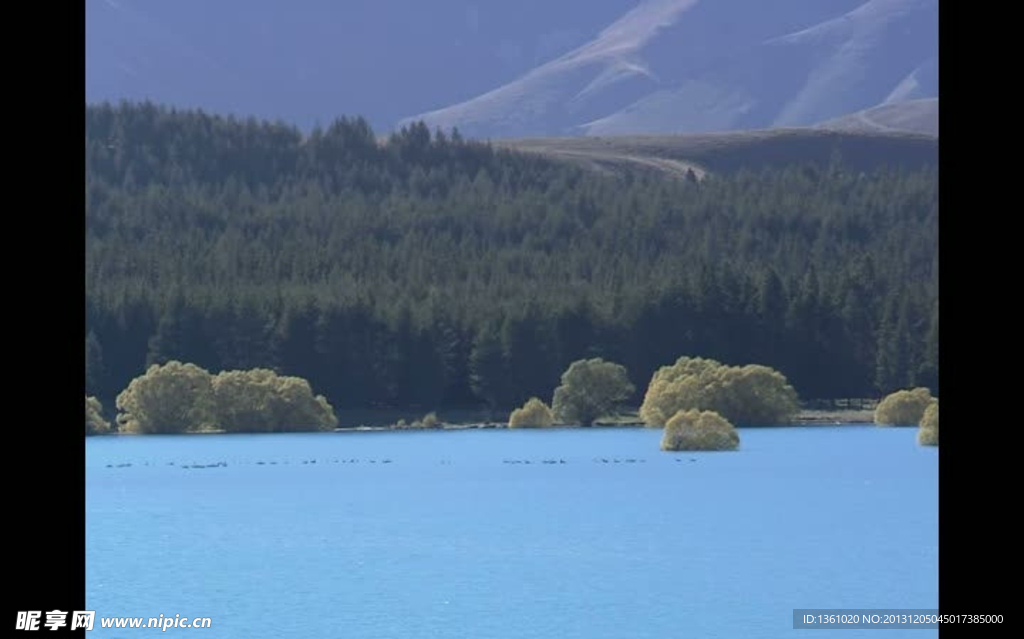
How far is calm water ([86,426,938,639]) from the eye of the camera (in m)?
39.0

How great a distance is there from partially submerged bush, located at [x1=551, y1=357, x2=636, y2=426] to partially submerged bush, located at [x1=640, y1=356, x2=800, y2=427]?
15.5 ft

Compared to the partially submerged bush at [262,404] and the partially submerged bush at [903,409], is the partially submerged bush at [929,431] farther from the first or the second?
the partially submerged bush at [262,404]

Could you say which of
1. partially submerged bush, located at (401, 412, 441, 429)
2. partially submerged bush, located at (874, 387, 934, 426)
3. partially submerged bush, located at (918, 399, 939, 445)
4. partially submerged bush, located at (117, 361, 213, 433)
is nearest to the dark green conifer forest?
partially submerged bush, located at (401, 412, 441, 429)

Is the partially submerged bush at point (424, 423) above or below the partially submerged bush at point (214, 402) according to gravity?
below

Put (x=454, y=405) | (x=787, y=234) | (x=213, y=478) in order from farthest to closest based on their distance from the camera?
1. (x=787, y=234)
2. (x=454, y=405)
3. (x=213, y=478)

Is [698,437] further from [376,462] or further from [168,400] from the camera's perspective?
[168,400]

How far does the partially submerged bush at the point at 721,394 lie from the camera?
4390 inches

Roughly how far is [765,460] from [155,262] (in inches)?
3214

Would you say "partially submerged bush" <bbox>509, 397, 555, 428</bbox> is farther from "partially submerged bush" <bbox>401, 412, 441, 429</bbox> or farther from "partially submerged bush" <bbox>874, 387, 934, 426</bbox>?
"partially submerged bush" <bbox>874, 387, 934, 426</bbox>

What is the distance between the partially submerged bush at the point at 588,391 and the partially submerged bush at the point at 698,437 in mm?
24907

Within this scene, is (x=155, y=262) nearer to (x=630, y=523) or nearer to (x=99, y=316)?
(x=99, y=316)

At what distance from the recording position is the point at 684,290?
13912 cm

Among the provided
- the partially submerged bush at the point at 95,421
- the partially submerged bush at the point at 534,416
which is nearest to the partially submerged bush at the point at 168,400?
the partially submerged bush at the point at 95,421
